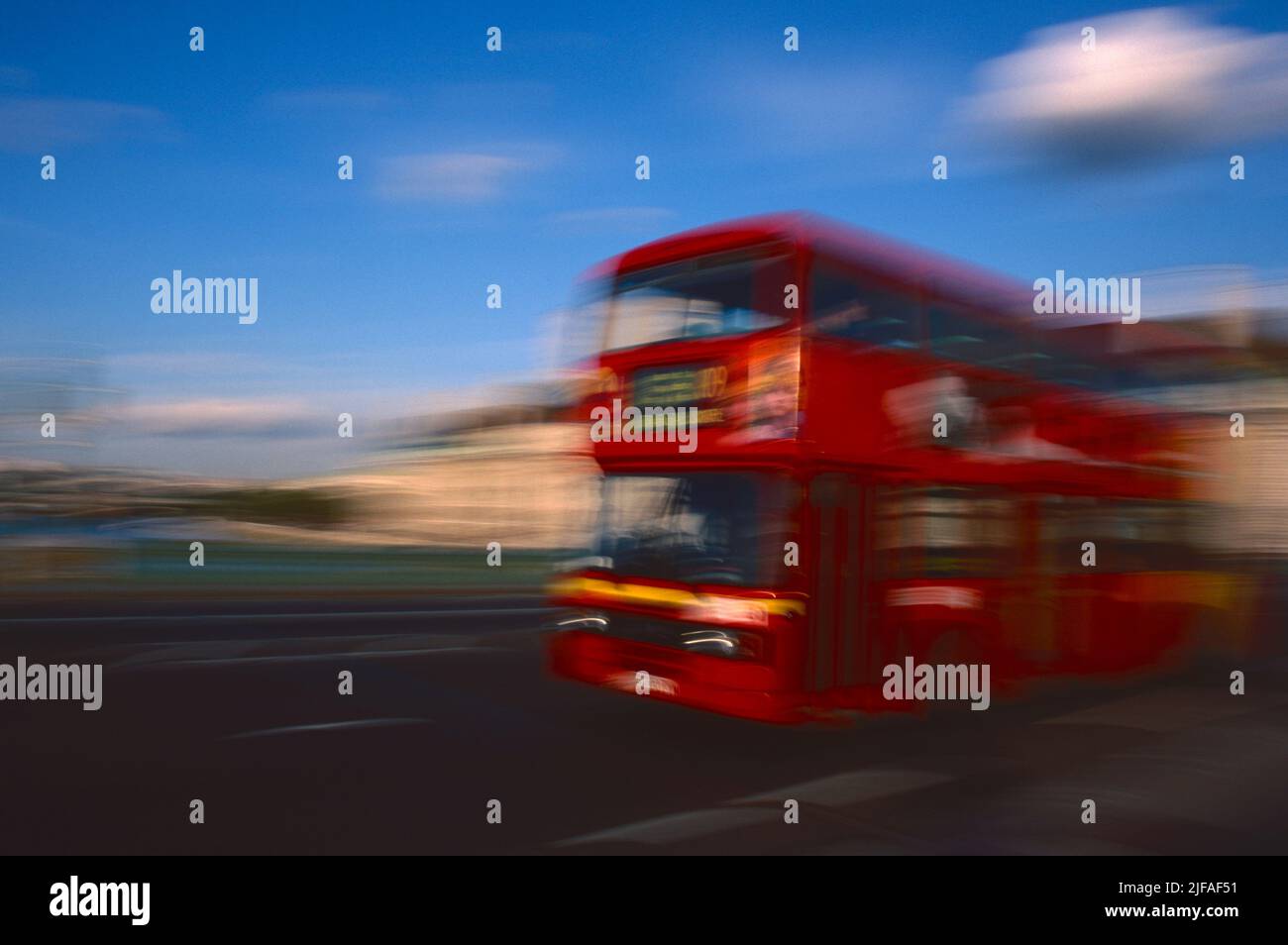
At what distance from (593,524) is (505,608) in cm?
1039

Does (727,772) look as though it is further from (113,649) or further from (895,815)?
(113,649)

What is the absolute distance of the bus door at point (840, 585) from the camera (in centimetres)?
671

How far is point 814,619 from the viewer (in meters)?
6.70

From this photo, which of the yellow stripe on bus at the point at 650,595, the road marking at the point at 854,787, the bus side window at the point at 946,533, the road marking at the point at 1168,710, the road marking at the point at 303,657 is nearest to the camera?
the road marking at the point at 854,787

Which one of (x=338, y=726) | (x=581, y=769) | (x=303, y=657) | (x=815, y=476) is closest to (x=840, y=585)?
(x=815, y=476)

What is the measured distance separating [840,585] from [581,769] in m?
2.09

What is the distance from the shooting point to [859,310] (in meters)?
6.85

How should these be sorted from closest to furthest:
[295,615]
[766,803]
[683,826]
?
[683,826]
[766,803]
[295,615]

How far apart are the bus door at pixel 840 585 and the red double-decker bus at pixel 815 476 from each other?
0.02 meters

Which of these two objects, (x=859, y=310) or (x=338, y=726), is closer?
(x=859, y=310)

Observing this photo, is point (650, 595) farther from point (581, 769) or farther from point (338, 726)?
point (338, 726)

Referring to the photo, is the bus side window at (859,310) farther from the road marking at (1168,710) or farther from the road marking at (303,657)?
the road marking at (303,657)

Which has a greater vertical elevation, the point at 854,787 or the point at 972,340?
the point at 972,340

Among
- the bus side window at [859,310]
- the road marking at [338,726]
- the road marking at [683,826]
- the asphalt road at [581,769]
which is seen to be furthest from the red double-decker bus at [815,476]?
the road marking at [338,726]
